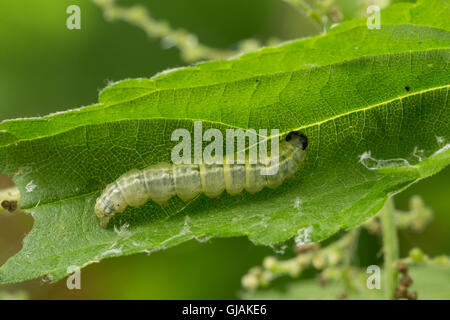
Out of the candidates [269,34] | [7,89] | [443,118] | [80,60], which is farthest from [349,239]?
[7,89]

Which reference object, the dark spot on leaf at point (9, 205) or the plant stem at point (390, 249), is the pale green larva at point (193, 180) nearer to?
the dark spot on leaf at point (9, 205)

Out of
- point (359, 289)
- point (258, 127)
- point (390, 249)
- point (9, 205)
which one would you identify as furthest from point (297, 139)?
point (359, 289)

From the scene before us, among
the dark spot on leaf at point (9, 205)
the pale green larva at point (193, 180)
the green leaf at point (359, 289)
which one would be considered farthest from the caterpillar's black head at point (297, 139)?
the dark spot on leaf at point (9, 205)

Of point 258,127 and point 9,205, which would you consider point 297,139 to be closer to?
point 258,127

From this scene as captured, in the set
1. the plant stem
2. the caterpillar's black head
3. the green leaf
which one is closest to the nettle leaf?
the caterpillar's black head

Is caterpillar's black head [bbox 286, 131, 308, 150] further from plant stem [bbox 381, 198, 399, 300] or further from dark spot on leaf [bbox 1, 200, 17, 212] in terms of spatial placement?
dark spot on leaf [bbox 1, 200, 17, 212]
